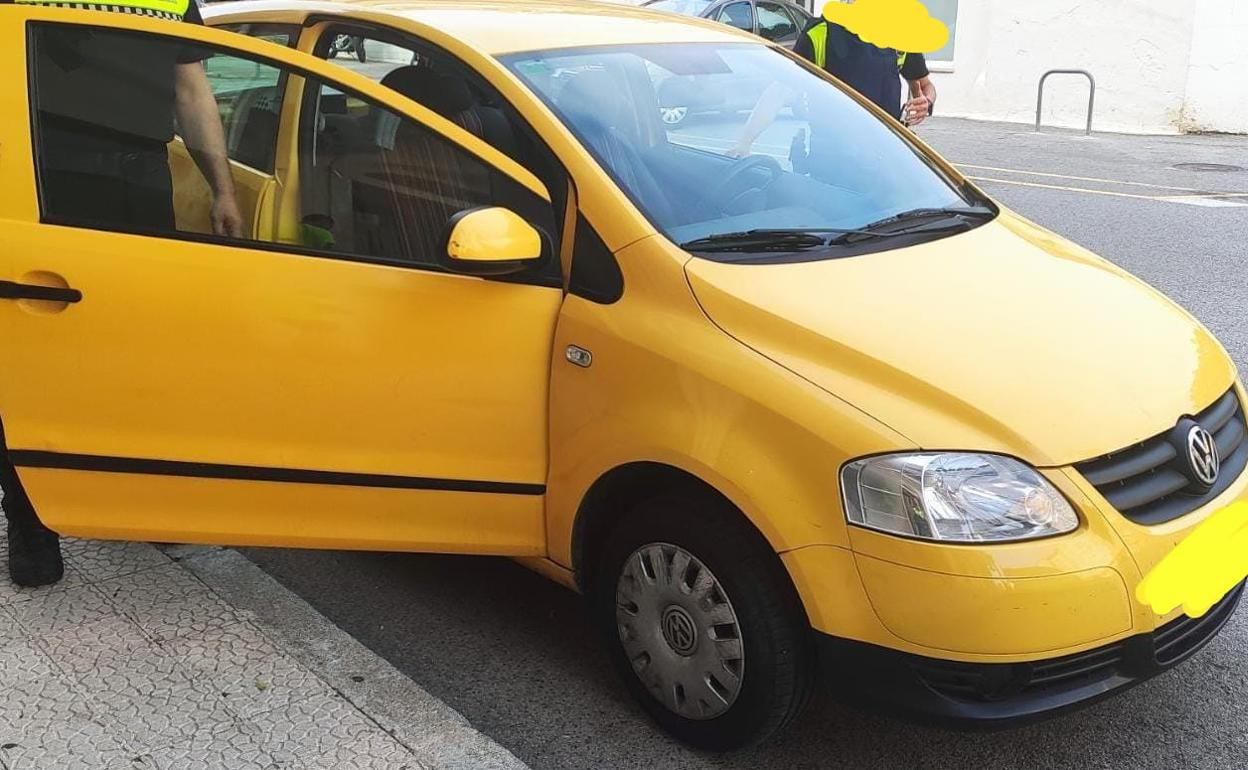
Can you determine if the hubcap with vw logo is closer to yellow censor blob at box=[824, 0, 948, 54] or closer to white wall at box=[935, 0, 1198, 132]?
yellow censor blob at box=[824, 0, 948, 54]

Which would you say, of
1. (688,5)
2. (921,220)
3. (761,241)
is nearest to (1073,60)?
(688,5)

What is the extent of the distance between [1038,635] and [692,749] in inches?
34.8

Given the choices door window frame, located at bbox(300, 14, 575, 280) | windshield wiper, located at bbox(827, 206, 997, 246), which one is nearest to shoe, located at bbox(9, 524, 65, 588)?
door window frame, located at bbox(300, 14, 575, 280)

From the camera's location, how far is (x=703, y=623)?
2748mm

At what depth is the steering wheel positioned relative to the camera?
3152mm

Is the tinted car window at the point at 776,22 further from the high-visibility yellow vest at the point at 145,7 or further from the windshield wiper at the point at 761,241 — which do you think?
the windshield wiper at the point at 761,241

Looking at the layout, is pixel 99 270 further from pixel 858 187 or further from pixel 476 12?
pixel 858 187

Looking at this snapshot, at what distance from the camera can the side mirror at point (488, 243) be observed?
2818mm

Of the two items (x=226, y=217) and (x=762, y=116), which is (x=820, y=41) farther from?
(x=226, y=217)

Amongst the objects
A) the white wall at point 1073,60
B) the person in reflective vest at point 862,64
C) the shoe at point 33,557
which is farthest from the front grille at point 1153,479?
the white wall at point 1073,60

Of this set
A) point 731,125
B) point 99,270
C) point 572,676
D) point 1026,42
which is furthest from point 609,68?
point 1026,42

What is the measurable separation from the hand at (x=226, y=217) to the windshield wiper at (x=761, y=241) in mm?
1149

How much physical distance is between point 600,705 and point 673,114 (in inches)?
63.3

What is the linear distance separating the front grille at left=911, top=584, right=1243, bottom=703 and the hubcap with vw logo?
0.44 m
